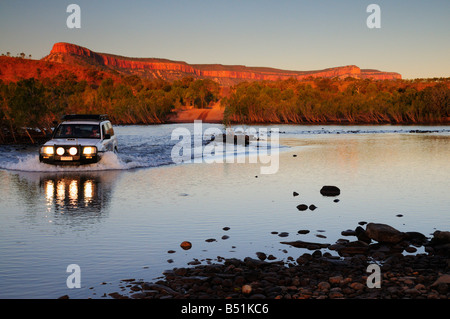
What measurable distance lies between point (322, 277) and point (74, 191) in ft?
32.0

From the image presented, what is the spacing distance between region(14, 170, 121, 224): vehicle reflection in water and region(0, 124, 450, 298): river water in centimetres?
3

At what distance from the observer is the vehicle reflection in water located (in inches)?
463

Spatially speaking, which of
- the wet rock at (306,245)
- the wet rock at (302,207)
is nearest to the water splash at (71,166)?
the wet rock at (302,207)

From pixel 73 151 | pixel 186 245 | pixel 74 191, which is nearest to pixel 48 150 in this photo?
pixel 73 151

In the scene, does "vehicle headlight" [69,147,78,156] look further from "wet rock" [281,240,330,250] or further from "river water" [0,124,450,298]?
Result: "wet rock" [281,240,330,250]

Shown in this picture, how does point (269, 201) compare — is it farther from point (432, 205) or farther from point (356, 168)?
point (356, 168)

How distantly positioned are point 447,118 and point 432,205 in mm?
76648

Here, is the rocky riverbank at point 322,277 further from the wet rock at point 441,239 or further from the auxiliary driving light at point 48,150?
the auxiliary driving light at point 48,150

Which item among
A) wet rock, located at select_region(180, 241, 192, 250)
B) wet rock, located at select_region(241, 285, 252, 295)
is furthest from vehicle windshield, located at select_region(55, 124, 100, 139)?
wet rock, located at select_region(241, 285, 252, 295)

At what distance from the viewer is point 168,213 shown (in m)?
11.6

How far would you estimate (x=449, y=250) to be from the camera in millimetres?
8039

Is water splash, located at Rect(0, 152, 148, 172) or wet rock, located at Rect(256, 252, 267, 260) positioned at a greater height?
water splash, located at Rect(0, 152, 148, 172)

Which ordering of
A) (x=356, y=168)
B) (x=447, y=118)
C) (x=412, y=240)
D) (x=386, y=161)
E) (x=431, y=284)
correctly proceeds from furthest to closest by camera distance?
1. (x=447, y=118)
2. (x=386, y=161)
3. (x=356, y=168)
4. (x=412, y=240)
5. (x=431, y=284)
